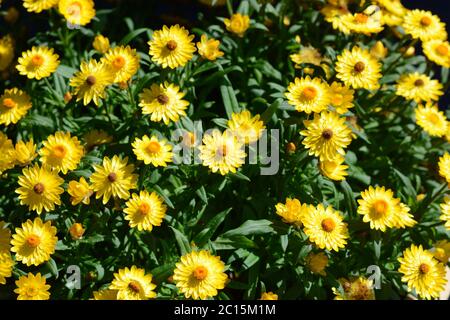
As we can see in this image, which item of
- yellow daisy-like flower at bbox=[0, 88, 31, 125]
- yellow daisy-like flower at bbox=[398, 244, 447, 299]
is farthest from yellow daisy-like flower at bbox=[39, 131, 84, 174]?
yellow daisy-like flower at bbox=[398, 244, 447, 299]

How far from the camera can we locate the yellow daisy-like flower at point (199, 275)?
8.21 feet

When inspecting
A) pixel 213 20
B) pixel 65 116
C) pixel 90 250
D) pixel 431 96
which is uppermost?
pixel 213 20

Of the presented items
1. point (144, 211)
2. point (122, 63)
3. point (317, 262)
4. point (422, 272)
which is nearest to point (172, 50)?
point (122, 63)

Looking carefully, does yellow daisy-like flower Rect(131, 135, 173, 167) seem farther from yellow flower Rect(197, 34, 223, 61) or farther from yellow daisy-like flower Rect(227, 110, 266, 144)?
yellow flower Rect(197, 34, 223, 61)

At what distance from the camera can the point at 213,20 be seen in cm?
398

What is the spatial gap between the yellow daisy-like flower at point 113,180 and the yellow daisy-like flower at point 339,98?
1039 millimetres

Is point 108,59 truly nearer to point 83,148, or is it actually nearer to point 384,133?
point 83,148

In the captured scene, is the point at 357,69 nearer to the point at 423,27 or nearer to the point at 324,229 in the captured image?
the point at 423,27

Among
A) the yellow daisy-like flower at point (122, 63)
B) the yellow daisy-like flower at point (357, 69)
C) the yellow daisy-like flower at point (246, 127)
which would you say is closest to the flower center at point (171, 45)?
the yellow daisy-like flower at point (122, 63)

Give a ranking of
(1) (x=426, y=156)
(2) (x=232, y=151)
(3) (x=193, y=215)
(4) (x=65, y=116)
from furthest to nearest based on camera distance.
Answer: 1. (1) (x=426, y=156)
2. (4) (x=65, y=116)
3. (3) (x=193, y=215)
4. (2) (x=232, y=151)

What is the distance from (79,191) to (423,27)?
7.25 feet
